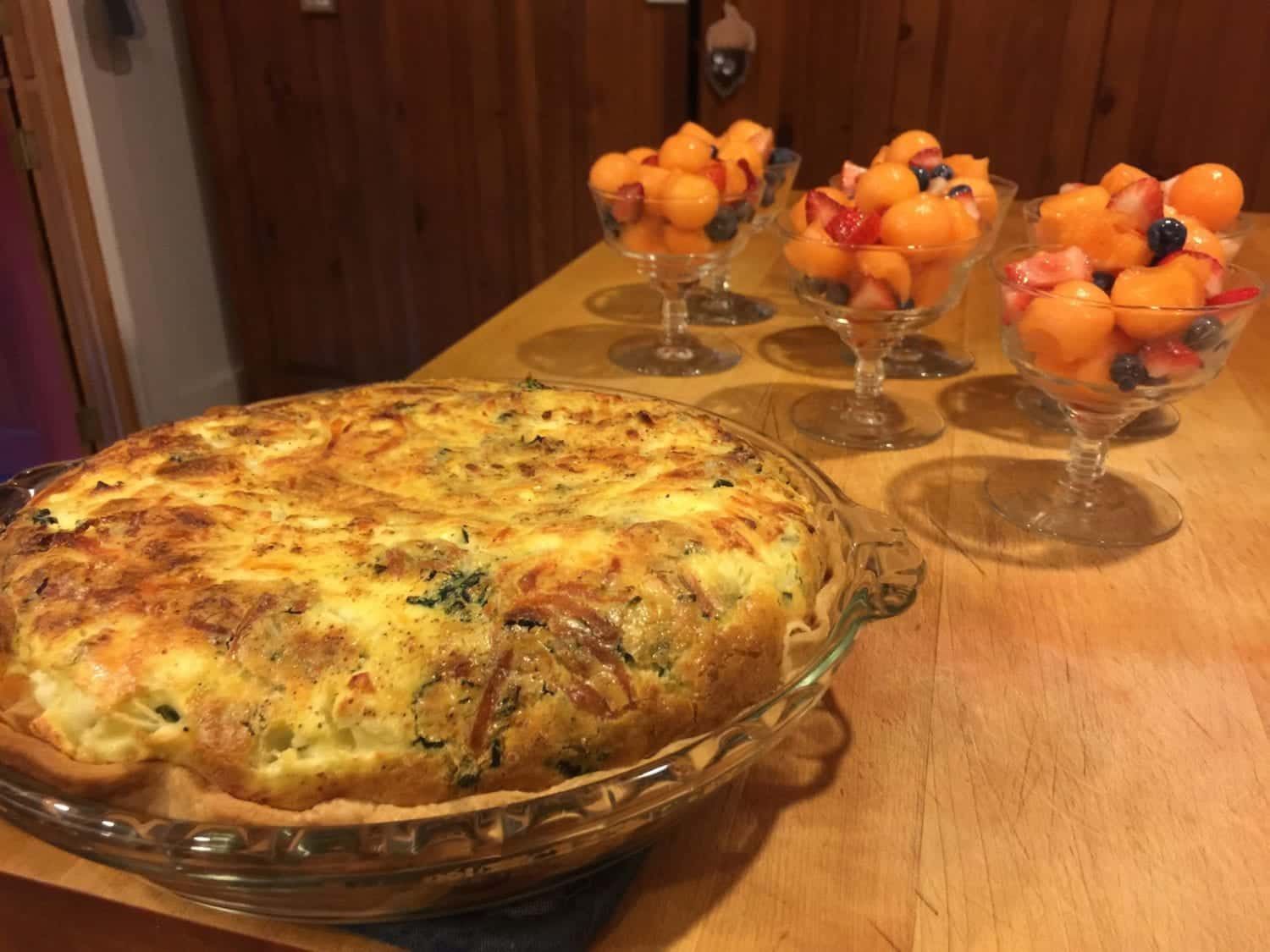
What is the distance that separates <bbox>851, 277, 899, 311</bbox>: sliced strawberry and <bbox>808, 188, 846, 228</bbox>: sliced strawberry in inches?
2.8

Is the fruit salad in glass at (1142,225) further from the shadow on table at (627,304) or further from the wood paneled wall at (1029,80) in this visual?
the wood paneled wall at (1029,80)

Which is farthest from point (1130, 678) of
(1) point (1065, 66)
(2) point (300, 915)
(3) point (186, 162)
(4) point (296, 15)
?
(3) point (186, 162)

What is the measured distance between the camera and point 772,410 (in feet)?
3.87

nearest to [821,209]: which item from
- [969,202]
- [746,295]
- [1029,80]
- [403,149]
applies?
[969,202]

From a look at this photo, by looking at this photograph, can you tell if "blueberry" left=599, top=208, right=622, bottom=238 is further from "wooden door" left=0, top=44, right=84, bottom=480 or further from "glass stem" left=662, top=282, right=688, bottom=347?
"wooden door" left=0, top=44, right=84, bottom=480

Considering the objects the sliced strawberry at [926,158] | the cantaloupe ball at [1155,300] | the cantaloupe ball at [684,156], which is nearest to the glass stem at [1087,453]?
the cantaloupe ball at [1155,300]

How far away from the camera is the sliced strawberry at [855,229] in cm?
101

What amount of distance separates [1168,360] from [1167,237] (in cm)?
15

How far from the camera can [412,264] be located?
2.99 metres

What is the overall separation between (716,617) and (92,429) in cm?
259

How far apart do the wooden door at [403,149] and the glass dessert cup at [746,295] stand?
3.99 ft

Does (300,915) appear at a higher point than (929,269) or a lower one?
lower

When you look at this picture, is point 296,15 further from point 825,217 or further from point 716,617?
point 716,617

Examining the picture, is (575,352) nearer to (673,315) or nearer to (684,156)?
(673,315)
